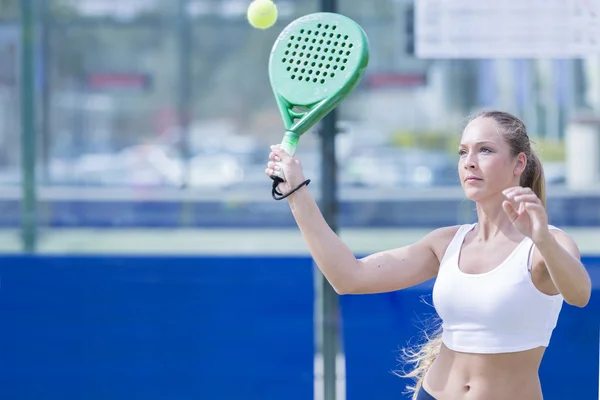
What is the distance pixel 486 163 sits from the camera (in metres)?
2.03

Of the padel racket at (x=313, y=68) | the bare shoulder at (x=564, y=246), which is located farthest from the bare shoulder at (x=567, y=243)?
the padel racket at (x=313, y=68)

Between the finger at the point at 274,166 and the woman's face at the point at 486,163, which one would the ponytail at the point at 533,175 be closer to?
the woman's face at the point at 486,163

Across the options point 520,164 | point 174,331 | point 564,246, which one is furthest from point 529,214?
point 174,331

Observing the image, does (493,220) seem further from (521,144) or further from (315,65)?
(315,65)

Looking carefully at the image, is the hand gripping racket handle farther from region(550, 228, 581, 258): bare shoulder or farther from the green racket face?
region(550, 228, 581, 258): bare shoulder

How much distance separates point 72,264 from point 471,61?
1.83m

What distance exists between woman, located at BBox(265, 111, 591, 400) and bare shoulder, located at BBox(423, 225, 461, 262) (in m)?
0.03

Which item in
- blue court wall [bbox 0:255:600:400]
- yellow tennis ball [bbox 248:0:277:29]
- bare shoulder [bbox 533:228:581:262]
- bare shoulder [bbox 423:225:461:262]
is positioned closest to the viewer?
bare shoulder [bbox 533:228:581:262]

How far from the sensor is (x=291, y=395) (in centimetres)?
387

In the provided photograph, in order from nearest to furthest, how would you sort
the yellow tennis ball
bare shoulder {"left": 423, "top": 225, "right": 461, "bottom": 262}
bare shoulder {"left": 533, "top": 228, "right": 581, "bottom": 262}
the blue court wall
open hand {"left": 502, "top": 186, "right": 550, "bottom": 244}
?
open hand {"left": 502, "top": 186, "right": 550, "bottom": 244} < bare shoulder {"left": 533, "top": 228, "right": 581, "bottom": 262} < bare shoulder {"left": 423, "top": 225, "right": 461, "bottom": 262} < the yellow tennis ball < the blue court wall

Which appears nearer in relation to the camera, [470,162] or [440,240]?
[470,162]

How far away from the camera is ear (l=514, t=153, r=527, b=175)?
207 cm

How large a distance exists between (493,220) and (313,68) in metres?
0.53

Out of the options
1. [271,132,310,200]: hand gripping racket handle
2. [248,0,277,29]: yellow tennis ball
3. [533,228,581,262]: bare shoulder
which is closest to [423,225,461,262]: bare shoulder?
[533,228,581,262]: bare shoulder
